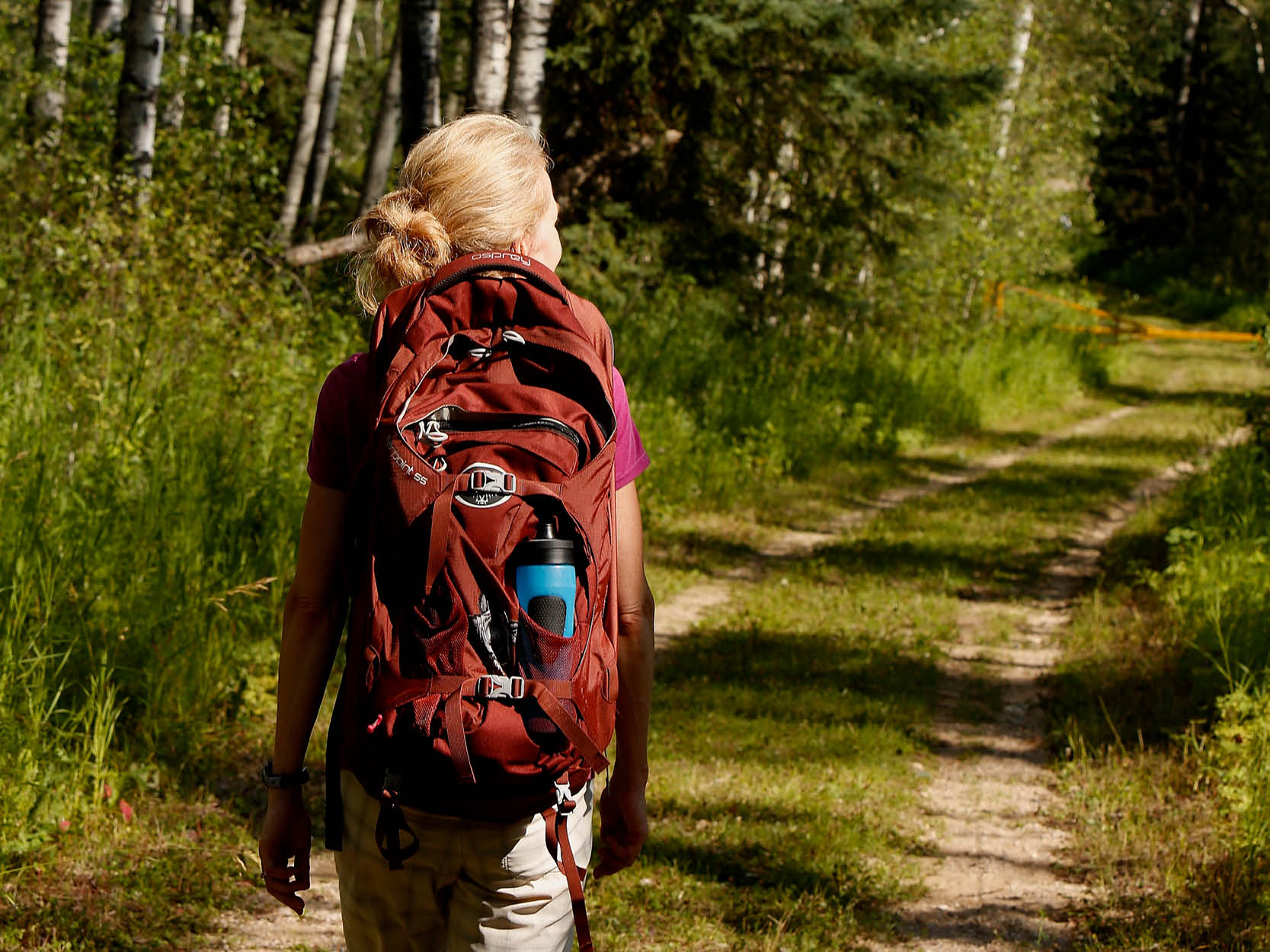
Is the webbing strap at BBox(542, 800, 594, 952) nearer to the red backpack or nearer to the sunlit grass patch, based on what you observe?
the red backpack

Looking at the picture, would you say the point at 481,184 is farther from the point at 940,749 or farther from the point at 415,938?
the point at 940,749

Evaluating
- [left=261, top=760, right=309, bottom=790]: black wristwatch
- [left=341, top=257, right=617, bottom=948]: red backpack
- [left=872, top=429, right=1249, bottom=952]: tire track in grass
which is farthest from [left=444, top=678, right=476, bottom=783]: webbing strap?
[left=872, top=429, right=1249, bottom=952]: tire track in grass

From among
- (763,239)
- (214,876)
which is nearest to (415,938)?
(214,876)

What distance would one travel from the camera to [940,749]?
19.6ft

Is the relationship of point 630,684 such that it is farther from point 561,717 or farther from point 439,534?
point 439,534

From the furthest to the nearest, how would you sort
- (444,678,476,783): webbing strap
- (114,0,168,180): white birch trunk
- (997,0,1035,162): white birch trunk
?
(997,0,1035,162): white birch trunk < (114,0,168,180): white birch trunk < (444,678,476,783): webbing strap

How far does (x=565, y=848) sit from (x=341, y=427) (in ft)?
2.44

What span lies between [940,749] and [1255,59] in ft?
121

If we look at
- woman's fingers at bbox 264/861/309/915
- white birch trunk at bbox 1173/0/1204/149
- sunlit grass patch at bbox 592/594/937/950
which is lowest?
sunlit grass patch at bbox 592/594/937/950

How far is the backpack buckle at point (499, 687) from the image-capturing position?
1851 millimetres

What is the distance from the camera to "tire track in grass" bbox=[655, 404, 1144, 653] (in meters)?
7.83

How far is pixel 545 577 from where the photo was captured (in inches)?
73.9

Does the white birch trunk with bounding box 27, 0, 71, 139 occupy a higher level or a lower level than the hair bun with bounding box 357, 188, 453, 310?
higher

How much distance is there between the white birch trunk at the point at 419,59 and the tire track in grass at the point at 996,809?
5097 millimetres
